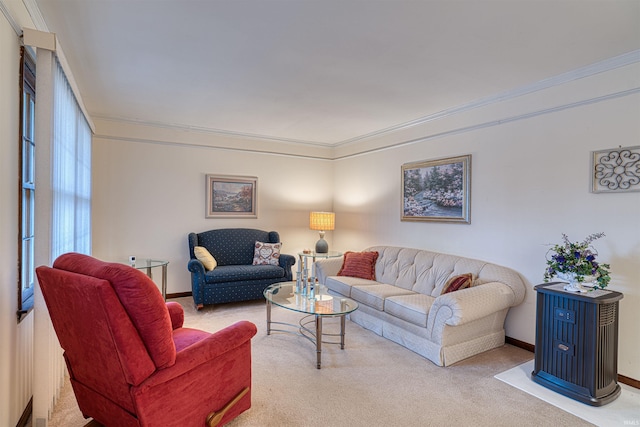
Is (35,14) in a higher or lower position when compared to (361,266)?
higher

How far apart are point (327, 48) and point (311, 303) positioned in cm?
218

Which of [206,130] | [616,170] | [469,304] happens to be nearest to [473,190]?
[616,170]

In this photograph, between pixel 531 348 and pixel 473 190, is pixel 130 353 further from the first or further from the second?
pixel 473 190

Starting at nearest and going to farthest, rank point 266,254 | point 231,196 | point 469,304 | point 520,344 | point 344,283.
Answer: point 469,304 → point 520,344 → point 344,283 → point 266,254 → point 231,196

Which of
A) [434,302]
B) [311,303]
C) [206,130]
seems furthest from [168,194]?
[434,302]

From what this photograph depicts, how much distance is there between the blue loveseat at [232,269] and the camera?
440 cm

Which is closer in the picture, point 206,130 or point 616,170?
point 616,170

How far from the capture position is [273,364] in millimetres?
2914

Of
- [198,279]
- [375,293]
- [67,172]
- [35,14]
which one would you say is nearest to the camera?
[35,14]

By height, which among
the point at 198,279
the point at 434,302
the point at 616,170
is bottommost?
the point at 198,279

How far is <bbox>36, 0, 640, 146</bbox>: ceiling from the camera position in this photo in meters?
2.06

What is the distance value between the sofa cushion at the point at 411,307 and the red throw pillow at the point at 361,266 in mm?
889

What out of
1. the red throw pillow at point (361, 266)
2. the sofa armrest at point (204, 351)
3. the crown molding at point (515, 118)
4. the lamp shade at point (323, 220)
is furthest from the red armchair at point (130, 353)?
the lamp shade at point (323, 220)

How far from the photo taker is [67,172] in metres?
2.62
